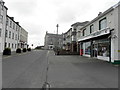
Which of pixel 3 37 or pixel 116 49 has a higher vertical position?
pixel 3 37

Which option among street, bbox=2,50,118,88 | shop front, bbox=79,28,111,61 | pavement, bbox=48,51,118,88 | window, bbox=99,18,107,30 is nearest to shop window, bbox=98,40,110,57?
shop front, bbox=79,28,111,61

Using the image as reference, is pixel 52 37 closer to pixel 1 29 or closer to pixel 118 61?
pixel 1 29

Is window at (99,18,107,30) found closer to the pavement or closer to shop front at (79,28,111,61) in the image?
shop front at (79,28,111,61)

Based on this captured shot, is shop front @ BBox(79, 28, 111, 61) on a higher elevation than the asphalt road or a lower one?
higher

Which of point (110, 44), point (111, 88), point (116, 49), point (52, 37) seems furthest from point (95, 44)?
point (52, 37)

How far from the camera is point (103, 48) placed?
1611cm

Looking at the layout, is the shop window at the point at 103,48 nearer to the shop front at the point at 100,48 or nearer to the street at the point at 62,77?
the shop front at the point at 100,48

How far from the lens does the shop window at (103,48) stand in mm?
14875

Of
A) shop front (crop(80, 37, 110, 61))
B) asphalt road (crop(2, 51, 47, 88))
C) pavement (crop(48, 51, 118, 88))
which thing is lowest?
pavement (crop(48, 51, 118, 88))

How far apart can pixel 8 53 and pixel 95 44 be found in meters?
15.7

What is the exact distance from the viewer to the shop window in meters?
14.9

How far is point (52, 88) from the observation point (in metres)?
4.92

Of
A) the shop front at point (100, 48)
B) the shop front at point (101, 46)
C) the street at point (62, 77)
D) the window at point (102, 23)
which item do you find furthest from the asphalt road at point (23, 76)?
the window at point (102, 23)

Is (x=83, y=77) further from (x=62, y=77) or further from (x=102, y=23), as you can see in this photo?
(x=102, y=23)
